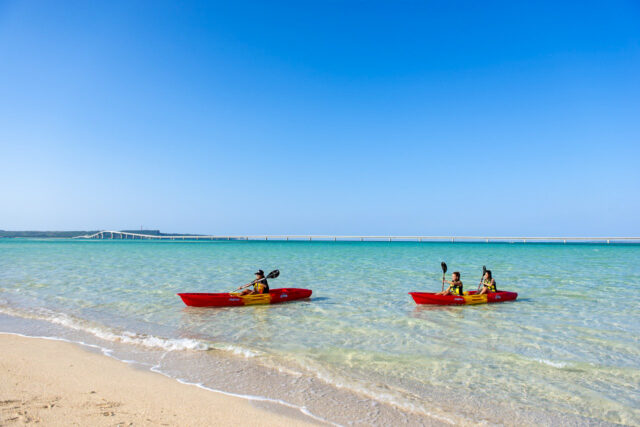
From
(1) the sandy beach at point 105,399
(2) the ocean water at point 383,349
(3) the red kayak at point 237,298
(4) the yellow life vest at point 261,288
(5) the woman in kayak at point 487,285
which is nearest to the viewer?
(1) the sandy beach at point 105,399

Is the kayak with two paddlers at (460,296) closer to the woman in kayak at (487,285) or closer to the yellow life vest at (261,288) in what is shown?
the woman in kayak at (487,285)

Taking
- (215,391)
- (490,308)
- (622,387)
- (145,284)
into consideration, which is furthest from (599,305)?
(145,284)

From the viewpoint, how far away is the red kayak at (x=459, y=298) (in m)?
13.4

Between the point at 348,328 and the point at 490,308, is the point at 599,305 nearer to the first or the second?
the point at 490,308

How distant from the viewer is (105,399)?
505 cm

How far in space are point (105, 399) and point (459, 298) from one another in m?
11.6

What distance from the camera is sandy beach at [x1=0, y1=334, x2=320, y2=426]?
177 inches

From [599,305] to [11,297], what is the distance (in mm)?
21253

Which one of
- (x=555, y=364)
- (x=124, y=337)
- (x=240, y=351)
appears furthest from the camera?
(x=124, y=337)

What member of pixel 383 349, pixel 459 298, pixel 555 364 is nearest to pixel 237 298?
pixel 383 349

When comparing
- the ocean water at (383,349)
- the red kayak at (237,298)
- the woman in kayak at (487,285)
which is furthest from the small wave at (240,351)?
the woman in kayak at (487,285)

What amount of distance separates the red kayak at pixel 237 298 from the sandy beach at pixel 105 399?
577 centimetres

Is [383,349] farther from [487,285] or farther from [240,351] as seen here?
[487,285]

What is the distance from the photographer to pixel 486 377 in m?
6.63
